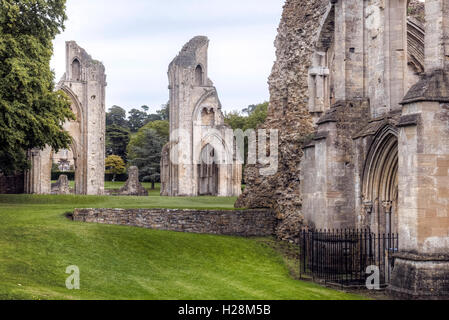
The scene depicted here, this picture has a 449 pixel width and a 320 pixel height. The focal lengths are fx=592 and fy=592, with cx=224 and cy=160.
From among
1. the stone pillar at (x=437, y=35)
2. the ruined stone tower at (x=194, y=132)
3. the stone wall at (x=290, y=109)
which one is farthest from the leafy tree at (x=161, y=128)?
the stone pillar at (x=437, y=35)

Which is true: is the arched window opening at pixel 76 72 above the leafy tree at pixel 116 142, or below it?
above

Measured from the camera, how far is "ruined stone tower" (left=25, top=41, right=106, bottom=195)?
4047cm

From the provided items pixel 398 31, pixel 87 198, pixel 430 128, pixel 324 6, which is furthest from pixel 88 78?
pixel 430 128

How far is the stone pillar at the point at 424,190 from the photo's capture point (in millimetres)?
11539

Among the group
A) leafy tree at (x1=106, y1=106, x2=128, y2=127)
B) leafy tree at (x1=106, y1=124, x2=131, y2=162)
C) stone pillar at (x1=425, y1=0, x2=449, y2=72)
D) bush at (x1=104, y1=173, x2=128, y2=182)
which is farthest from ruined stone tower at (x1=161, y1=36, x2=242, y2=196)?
leafy tree at (x1=106, y1=106, x2=128, y2=127)

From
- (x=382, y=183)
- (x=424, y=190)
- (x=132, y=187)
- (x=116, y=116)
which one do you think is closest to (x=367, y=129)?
(x=382, y=183)

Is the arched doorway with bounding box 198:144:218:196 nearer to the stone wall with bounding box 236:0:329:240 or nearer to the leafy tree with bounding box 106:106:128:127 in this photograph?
the stone wall with bounding box 236:0:329:240

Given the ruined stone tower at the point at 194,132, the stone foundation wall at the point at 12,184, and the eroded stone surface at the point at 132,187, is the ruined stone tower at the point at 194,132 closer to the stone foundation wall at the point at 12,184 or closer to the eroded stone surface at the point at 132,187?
the eroded stone surface at the point at 132,187

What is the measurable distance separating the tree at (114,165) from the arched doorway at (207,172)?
2276 cm

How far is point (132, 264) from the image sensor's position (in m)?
14.0

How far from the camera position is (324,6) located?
1908 cm
